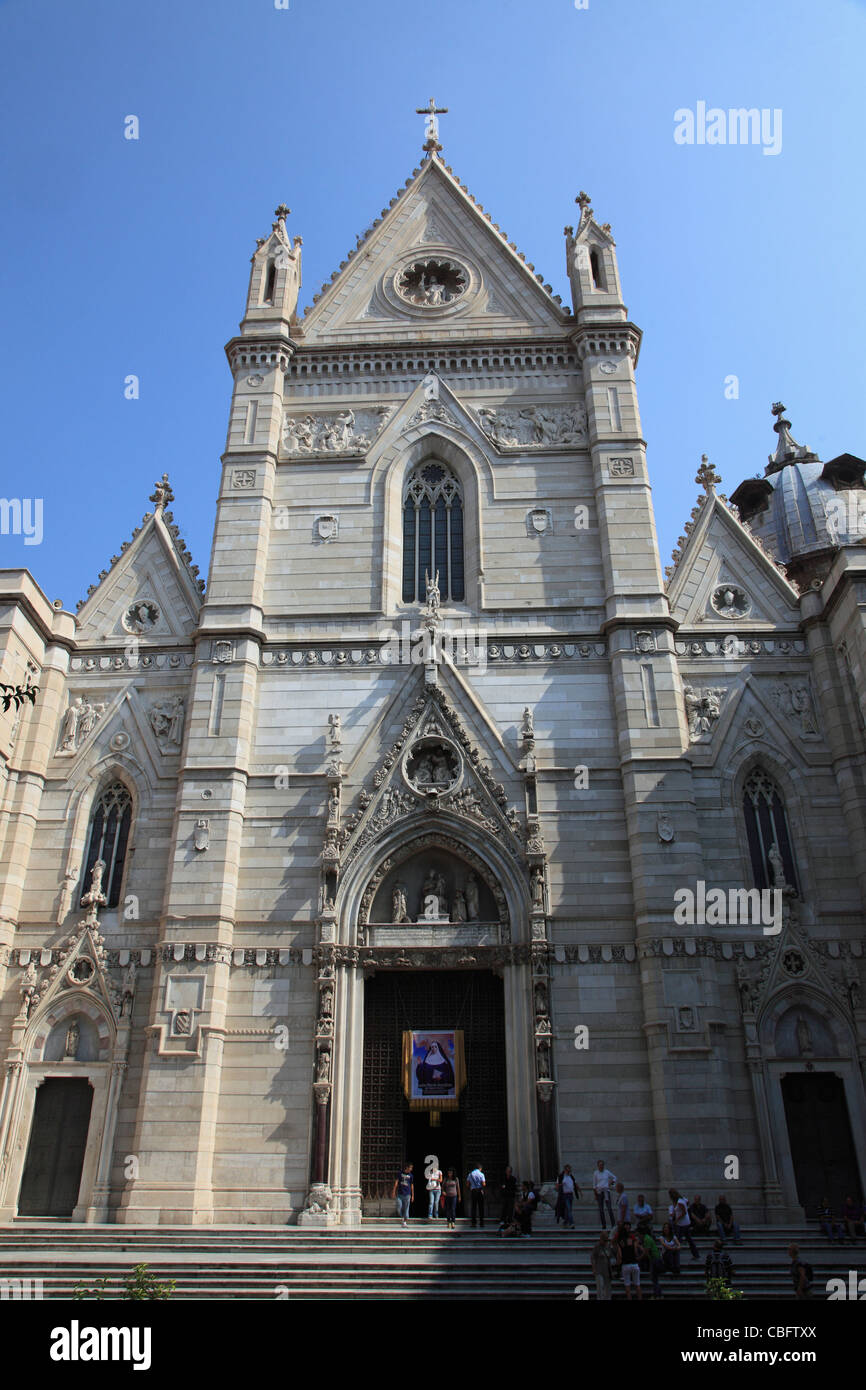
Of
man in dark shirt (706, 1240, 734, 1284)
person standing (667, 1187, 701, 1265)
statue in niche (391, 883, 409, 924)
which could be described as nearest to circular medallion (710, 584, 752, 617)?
statue in niche (391, 883, 409, 924)

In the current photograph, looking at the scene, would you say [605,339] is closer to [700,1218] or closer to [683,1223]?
[700,1218]

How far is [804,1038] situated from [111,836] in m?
14.0

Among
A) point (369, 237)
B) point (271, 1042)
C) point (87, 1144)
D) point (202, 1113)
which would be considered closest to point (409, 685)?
point (271, 1042)

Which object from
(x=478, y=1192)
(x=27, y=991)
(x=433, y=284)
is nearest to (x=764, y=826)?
(x=478, y=1192)

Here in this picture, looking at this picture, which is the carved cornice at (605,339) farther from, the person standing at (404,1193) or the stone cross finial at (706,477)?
the person standing at (404,1193)

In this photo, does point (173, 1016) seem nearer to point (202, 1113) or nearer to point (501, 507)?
point (202, 1113)

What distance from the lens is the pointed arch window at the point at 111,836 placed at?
20.2m

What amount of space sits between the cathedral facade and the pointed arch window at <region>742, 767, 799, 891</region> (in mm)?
74

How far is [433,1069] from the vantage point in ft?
60.4

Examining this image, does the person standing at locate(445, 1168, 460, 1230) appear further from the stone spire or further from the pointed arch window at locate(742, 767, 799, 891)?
the stone spire

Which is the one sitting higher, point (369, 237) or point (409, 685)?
point (369, 237)

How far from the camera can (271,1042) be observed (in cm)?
1830

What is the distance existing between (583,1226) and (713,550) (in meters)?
14.4

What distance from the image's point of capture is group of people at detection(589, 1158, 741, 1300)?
11.8 m
